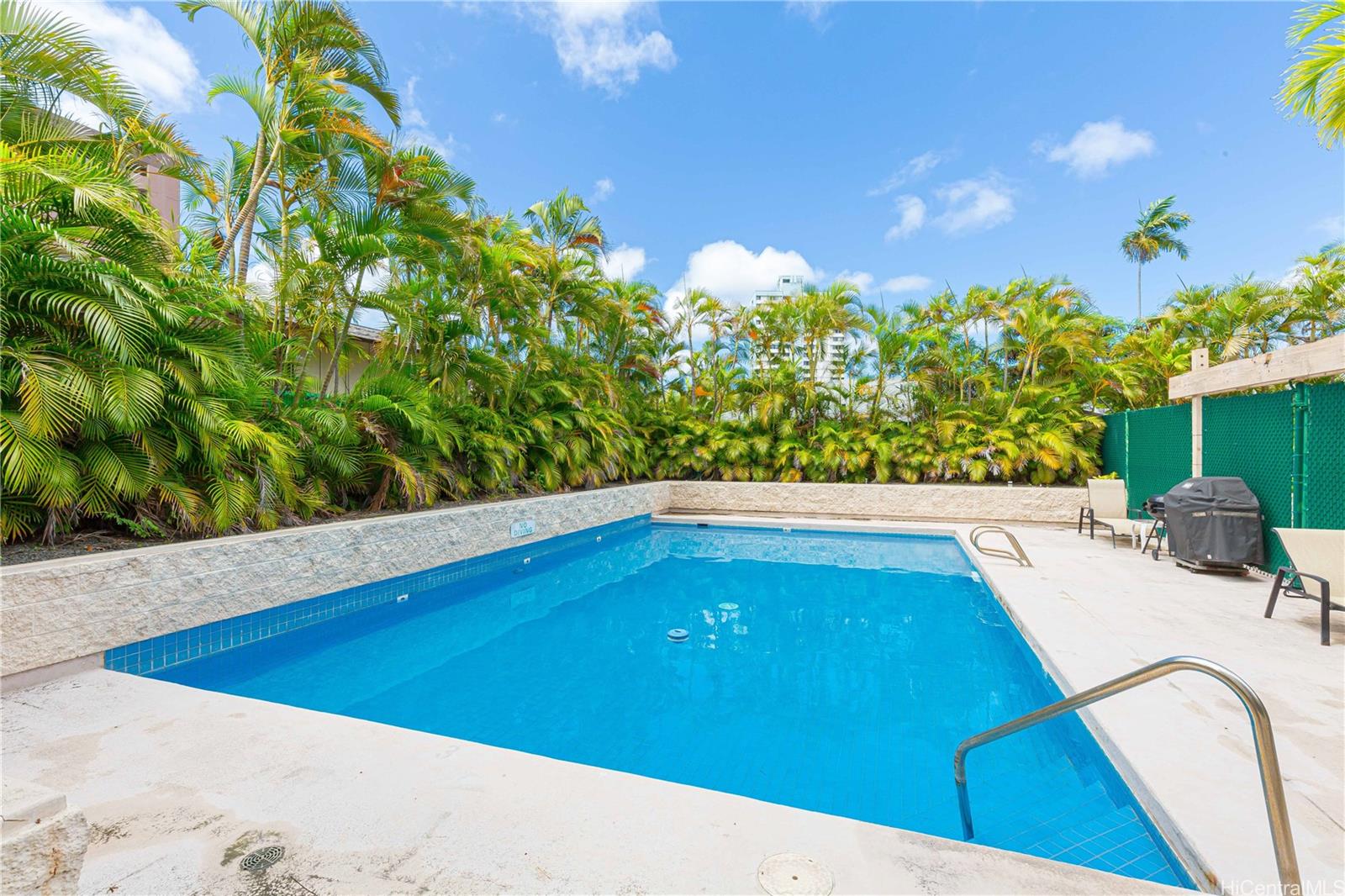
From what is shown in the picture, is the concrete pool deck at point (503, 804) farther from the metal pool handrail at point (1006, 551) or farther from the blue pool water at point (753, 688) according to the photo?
the metal pool handrail at point (1006, 551)

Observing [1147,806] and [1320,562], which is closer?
[1147,806]

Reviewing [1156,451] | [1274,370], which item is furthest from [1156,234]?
[1274,370]

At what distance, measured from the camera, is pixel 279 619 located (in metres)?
5.22

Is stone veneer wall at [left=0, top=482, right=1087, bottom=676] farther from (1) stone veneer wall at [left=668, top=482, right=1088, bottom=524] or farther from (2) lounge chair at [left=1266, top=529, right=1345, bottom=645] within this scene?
(2) lounge chair at [left=1266, top=529, right=1345, bottom=645]

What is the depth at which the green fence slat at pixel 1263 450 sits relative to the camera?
547 centimetres

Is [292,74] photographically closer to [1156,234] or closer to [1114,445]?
[1114,445]

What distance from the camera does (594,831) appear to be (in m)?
2.09

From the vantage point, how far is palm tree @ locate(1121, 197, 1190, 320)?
24500 mm

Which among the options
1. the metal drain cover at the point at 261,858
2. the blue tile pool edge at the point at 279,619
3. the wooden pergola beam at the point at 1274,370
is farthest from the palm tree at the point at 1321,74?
the blue tile pool edge at the point at 279,619

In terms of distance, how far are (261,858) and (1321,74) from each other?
309 inches

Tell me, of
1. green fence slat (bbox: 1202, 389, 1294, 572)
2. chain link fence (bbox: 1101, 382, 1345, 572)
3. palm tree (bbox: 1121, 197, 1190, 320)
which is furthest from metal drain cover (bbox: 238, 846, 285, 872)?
palm tree (bbox: 1121, 197, 1190, 320)

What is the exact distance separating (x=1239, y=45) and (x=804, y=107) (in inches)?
336

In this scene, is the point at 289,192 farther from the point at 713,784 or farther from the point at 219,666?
the point at 713,784

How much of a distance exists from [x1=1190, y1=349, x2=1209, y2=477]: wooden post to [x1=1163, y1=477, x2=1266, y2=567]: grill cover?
1.12m
